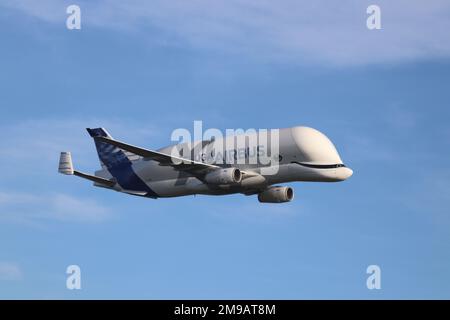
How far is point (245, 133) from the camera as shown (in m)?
78.4

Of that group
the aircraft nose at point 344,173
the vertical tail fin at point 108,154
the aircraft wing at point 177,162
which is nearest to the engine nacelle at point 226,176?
the aircraft wing at point 177,162

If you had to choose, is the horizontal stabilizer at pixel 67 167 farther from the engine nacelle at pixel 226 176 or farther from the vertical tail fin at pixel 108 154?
the engine nacelle at pixel 226 176

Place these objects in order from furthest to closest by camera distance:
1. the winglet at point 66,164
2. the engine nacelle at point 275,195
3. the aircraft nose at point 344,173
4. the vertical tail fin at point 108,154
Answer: the vertical tail fin at point 108,154, the winglet at point 66,164, the engine nacelle at point 275,195, the aircraft nose at point 344,173

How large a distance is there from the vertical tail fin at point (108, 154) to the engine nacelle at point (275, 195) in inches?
561

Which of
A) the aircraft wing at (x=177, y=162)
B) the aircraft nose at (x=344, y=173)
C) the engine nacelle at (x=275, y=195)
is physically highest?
the aircraft wing at (x=177, y=162)

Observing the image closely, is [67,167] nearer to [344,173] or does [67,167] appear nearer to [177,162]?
[177,162]

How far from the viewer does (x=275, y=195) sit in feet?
265

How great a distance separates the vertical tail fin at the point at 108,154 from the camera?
3484 inches

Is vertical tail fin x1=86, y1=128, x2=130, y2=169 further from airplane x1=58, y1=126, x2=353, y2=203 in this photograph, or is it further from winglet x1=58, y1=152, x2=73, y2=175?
airplane x1=58, y1=126, x2=353, y2=203

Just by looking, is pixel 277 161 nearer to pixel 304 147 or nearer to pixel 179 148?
pixel 304 147

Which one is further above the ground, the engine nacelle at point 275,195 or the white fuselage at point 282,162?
the white fuselage at point 282,162

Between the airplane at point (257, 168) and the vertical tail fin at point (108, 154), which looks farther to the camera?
the vertical tail fin at point (108, 154)

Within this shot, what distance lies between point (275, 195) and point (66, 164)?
62.5ft

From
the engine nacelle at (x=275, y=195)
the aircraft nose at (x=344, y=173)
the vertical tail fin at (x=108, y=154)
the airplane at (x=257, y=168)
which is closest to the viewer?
the airplane at (x=257, y=168)
